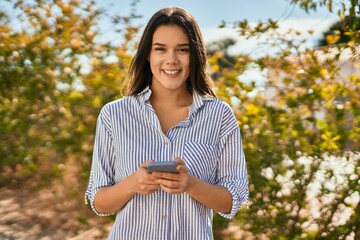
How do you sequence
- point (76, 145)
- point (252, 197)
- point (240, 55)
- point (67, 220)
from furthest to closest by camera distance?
point (67, 220) → point (76, 145) → point (240, 55) → point (252, 197)

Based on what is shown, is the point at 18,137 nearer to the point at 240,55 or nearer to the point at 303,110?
the point at 240,55

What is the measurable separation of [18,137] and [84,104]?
93cm

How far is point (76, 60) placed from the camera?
6.42 meters

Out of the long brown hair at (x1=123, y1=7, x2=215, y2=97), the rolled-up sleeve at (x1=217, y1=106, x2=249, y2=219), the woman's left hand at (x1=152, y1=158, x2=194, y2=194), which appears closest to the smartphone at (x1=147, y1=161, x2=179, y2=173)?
the woman's left hand at (x1=152, y1=158, x2=194, y2=194)

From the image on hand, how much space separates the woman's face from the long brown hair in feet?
0.07

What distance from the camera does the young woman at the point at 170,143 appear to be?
2.40 meters

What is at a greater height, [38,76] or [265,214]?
[38,76]

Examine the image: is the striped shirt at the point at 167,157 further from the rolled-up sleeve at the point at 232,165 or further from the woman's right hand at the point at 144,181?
the woman's right hand at the point at 144,181

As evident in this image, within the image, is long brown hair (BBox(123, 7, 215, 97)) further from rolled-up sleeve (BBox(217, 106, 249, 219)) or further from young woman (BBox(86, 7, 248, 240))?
rolled-up sleeve (BBox(217, 106, 249, 219))

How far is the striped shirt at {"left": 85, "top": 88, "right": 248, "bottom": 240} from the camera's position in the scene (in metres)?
2.40

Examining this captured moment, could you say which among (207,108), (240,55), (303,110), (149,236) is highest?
(240,55)

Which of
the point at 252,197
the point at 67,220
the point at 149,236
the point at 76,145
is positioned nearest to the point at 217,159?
the point at 149,236

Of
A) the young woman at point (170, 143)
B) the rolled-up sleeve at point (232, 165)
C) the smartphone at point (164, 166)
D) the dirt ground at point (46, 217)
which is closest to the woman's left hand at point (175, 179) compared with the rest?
the smartphone at point (164, 166)

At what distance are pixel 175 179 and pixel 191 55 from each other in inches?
19.2
